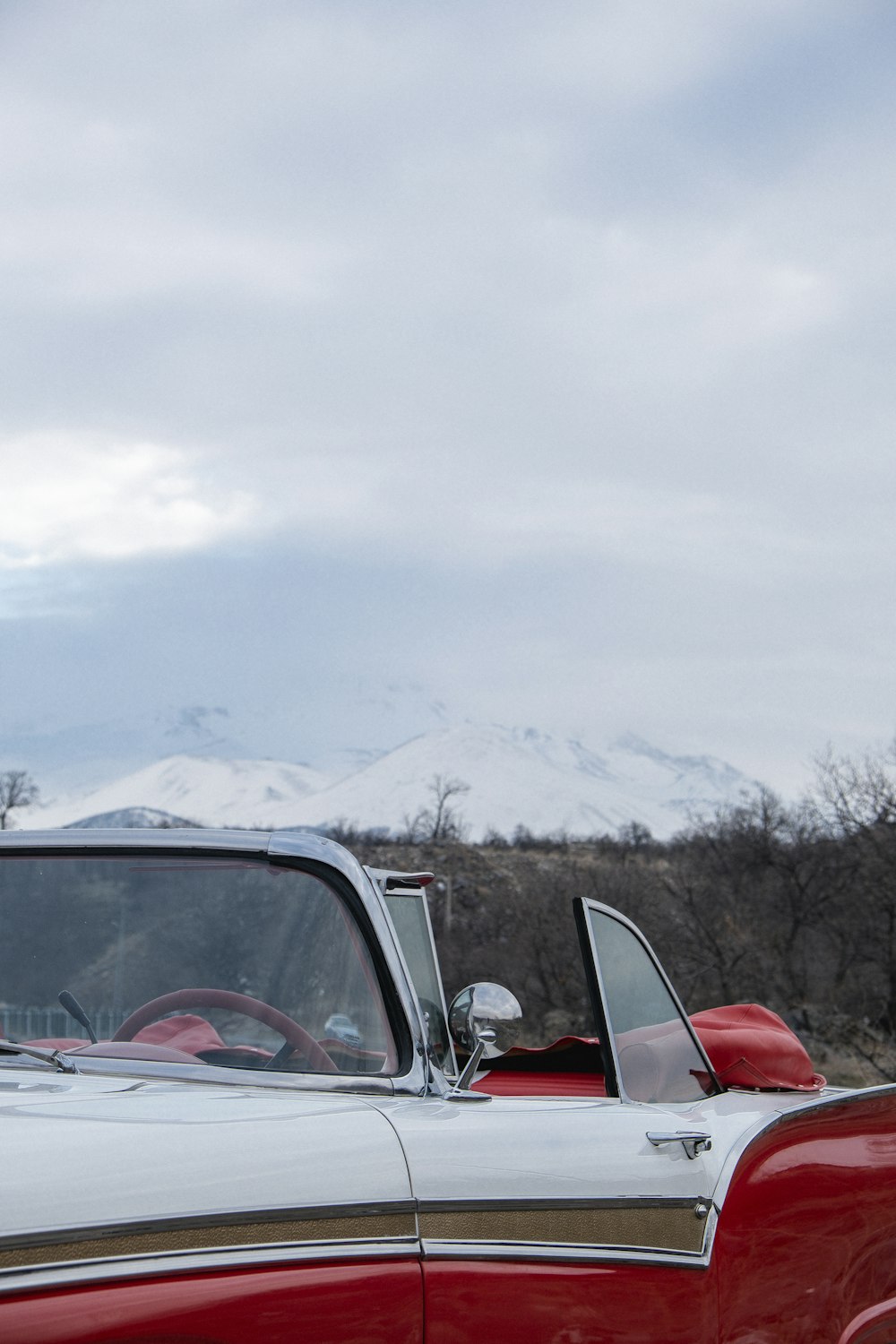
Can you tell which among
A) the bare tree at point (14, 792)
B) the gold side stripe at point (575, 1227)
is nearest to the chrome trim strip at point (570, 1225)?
the gold side stripe at point (575, 1227)

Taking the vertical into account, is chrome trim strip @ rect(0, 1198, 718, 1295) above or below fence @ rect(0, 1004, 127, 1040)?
below

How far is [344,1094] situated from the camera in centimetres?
245

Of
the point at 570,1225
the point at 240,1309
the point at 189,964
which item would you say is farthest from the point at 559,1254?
the point at 189,964

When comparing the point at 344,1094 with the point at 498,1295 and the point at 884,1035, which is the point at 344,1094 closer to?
the point at 498,1295

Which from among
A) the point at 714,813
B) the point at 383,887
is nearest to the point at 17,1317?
the point at 383,887

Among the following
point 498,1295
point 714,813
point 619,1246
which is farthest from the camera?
point 714,813

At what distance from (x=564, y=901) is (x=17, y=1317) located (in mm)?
36436

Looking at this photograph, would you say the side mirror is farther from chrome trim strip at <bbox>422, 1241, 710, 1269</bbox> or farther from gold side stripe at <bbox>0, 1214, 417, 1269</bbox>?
gold side stripe at <bbox>0, 1214, 417, 1269</bbox>

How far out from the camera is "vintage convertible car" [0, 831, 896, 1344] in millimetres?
1736

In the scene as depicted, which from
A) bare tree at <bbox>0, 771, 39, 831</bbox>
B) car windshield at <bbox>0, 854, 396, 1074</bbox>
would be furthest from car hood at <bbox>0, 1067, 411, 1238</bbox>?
bare tree at <bbox>0, 771, 39, 831</bbox>

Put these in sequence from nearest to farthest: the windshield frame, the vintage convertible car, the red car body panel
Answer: the red car body panel, the vintage convertible car, the windshield frame

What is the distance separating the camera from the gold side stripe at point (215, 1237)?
1.61 metres

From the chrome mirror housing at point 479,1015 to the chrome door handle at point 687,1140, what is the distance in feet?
1.14

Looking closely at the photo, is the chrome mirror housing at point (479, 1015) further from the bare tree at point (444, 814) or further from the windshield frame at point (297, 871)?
the bare tree at point (444, 814)
